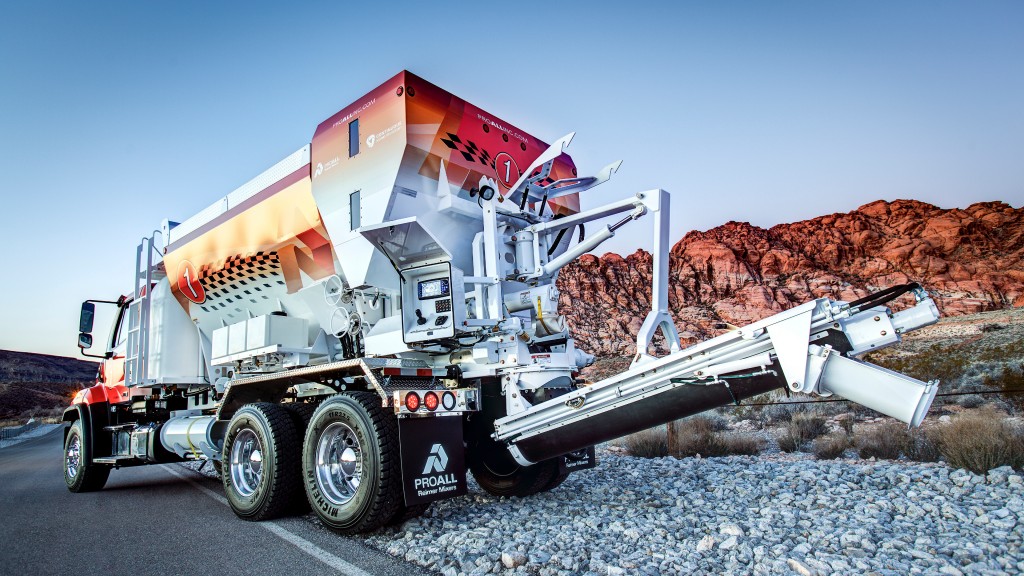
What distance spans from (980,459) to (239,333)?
8.33 meters

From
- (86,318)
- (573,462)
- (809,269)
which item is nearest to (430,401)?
(573,462)

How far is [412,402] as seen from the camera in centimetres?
496

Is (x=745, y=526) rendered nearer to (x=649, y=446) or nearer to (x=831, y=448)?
(x=831, y=448)

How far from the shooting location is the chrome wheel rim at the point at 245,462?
6.47 m

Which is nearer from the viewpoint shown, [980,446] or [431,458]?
[431,458]

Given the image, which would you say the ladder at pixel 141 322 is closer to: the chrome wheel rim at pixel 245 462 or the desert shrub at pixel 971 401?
the chrome wheel rim at pixel 245 462

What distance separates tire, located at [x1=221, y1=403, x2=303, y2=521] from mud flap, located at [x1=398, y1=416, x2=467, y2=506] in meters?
1.69

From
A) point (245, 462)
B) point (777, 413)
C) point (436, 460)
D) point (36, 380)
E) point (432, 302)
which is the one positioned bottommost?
point (777, 413)

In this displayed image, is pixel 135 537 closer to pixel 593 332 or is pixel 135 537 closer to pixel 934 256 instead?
pixel 593 332

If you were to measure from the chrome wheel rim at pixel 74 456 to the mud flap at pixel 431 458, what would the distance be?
7.35 meters

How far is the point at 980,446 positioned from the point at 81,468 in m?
11.7

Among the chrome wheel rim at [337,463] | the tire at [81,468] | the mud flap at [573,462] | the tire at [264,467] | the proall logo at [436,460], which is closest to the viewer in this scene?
the proall logo at [436,460]

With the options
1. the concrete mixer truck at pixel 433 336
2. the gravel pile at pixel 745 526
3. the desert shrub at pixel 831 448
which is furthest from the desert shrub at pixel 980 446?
the concrete mixer truck at pixel 433 336

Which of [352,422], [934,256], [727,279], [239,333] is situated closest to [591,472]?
[352,422]
